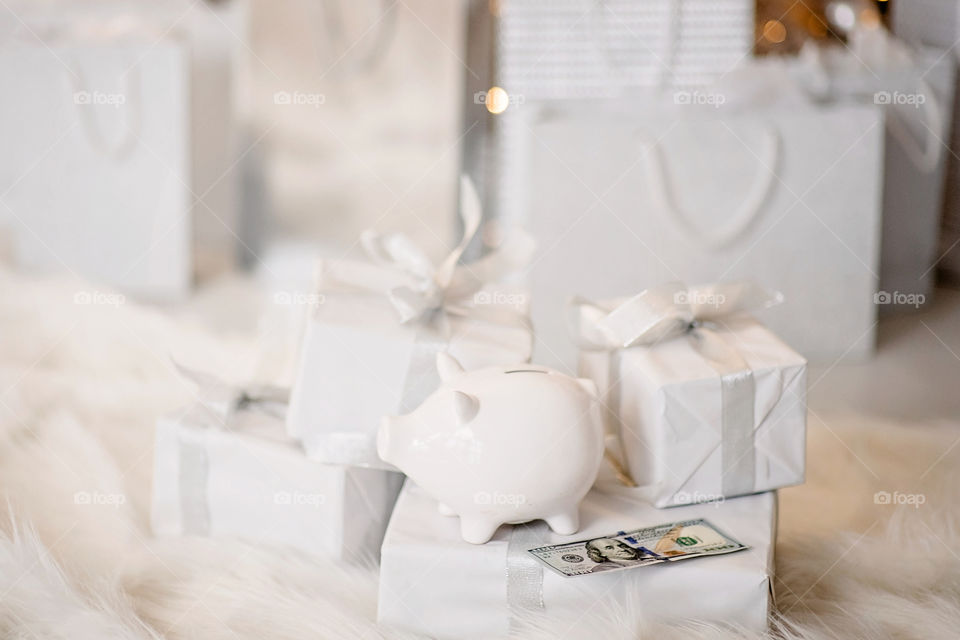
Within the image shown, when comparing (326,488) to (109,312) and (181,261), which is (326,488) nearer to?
(109,312)

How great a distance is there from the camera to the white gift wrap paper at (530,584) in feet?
2.35

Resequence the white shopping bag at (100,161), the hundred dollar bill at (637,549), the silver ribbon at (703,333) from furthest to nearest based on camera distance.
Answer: the white shopping bag at (100,161), the silver ribbon at (703,333), the hundred dollar bill at (637,549)

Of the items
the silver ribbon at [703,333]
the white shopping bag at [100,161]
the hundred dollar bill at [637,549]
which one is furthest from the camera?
the white shopping bag at [100,161]

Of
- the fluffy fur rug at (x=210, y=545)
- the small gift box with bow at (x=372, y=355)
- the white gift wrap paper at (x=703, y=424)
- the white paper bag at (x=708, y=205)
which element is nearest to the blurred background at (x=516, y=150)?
the white paper bag at (x=708, y=205)

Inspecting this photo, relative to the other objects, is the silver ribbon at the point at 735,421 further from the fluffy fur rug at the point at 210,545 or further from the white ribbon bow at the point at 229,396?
the white ribbon bow at the point at 229,396

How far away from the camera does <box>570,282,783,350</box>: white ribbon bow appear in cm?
85

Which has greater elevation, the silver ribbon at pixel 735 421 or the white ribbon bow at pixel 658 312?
the white ribbon bow at pixel 658 312

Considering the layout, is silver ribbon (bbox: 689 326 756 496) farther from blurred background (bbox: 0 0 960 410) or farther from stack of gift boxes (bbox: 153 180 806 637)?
blurred background (bbox: 0 0 960 410)

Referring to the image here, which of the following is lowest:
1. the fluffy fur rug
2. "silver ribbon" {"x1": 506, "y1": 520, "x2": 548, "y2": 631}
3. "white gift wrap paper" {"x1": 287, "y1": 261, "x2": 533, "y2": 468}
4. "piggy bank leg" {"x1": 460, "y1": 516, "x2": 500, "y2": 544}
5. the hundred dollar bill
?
the fluffy fur rug

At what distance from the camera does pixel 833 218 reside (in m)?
1.55

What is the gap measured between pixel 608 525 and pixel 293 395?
0.95 feet

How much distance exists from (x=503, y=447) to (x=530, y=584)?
106mm

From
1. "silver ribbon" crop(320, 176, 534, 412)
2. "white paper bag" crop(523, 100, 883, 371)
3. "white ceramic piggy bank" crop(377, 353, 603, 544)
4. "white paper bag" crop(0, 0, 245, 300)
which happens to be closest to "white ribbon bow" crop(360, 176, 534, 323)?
"silver ribbon" crop(320, 176, 534, 412)

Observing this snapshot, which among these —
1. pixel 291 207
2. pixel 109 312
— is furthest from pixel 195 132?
pixel 109 312
